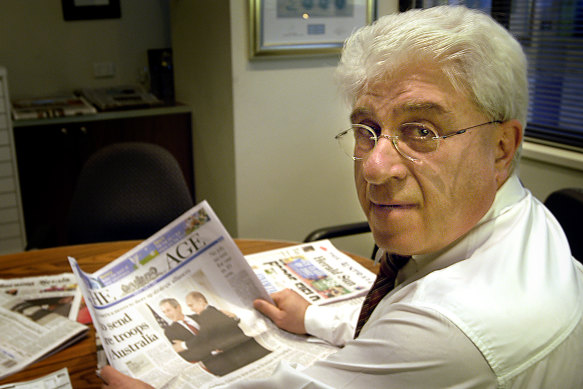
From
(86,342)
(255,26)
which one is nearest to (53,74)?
(255,26)

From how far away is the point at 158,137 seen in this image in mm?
3535

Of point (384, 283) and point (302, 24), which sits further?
point (302, 24)

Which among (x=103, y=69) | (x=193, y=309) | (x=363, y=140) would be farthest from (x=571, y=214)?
(x=103, y=69)

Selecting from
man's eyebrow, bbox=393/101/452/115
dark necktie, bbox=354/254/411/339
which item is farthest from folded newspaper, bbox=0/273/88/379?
man's eyebrow, bbox=393/101/452/115

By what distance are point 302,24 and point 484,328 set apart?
233 cm

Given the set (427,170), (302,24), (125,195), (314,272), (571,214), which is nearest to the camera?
(427,170)

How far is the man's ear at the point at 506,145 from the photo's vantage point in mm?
837

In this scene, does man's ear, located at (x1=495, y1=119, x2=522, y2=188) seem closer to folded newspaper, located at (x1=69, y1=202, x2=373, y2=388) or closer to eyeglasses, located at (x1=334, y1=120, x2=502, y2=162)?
eyeglasses, located at (x1=334, y1=120, x2=502, y2=162)

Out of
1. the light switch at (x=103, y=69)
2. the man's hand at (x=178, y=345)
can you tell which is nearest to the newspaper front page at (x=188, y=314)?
the man's hand at (x=178, y=345)

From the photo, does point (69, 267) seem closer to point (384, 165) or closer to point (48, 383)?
point (48, 383)

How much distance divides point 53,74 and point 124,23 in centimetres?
58

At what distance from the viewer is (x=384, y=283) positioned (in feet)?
3.33

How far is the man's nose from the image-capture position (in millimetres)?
823

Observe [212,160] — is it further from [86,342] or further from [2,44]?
[86,342]
